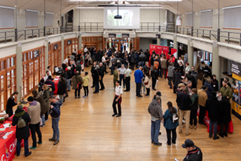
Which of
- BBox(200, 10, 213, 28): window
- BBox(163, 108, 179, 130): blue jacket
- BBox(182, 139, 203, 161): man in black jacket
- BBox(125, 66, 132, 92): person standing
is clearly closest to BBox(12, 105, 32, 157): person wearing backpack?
BBox(163, 108, 179, 130): blue jacket

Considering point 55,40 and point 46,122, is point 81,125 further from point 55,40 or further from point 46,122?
point 55,40

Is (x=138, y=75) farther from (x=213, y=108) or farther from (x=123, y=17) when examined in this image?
(x=123, y=17)

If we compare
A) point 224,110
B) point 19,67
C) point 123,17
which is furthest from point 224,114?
point 123,17

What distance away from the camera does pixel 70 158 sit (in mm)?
6703

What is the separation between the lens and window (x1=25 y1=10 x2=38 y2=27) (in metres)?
17.1

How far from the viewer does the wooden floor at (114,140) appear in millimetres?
6805

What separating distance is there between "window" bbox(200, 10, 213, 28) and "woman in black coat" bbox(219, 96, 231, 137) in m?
11.3

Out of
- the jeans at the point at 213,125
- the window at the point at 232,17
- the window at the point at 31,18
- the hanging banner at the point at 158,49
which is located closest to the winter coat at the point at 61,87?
the jeans at the point at 213,125

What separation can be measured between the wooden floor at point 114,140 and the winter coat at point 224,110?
2.08 ft

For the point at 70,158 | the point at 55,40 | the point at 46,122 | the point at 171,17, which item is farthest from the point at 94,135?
the point at 171,17

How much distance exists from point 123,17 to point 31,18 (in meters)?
9.82

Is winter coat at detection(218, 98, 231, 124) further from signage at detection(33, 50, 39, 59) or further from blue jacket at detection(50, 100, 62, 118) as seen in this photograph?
signage at detection(33, 50, 39, 59)

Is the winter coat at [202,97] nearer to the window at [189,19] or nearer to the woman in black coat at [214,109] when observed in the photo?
the woman in black coat at [214,109]

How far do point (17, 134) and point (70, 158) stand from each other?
148 cm
